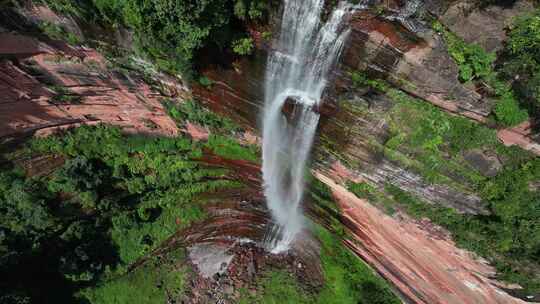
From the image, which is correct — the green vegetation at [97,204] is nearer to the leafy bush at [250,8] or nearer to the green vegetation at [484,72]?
the leafy bush at [250,8]

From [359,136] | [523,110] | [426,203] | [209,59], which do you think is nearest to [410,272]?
[426,203]

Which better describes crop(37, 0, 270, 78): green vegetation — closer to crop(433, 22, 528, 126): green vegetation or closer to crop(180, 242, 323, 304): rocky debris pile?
crop(433, 22, 528, 126): green vegetation

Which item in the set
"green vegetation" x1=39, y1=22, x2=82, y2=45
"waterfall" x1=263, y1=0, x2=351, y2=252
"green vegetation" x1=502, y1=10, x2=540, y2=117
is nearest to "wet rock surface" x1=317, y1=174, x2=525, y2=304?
"waterfall" x1=263, y1=0, x2=351, y2=252

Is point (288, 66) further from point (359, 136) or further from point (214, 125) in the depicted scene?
point (214, 125)

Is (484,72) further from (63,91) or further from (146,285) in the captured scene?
(146,285)

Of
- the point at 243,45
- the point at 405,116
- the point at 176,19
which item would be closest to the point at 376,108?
the point at 405,116

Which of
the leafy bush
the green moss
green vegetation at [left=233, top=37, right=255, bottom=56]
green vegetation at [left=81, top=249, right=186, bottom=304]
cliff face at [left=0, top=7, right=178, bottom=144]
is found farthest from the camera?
green vegetation at [left=81, top=249, right=186, bottom=304]
